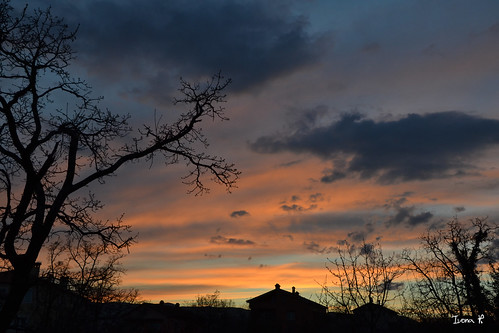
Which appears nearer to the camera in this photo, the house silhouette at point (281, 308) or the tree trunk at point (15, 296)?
the tree trunk at point (15, 296)

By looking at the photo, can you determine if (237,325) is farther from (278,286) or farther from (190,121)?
(190,121)

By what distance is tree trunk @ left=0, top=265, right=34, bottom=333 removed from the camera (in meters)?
9.95

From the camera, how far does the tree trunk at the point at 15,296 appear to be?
9945 millimetres

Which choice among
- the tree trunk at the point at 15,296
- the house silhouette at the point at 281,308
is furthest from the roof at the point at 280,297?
the tree trunk at the point at 15,296

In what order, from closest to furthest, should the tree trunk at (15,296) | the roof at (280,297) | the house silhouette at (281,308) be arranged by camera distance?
the tree trunk at (15,296) → the house silhouette at (281,308) → the roof at (280,297)

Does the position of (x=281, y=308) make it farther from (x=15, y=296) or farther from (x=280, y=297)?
(x=15, y=296)

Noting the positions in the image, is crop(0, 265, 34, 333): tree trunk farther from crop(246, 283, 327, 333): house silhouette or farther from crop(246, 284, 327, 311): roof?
crop(246, 284, 327, 311): roof

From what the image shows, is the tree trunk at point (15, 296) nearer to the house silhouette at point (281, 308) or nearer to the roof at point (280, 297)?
the house silhouette at point (281, 308)

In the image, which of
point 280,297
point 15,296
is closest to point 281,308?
point 280,297

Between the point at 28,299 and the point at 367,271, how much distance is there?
44.5m

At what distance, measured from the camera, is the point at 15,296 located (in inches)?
399

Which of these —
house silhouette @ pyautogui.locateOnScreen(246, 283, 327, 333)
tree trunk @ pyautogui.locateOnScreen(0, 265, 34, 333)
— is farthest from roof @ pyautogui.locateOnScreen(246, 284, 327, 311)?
tree trunk @ pyautogui.locateOnScreen(0, 265, 34, 333)

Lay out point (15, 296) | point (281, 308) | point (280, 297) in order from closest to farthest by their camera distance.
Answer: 1. point (15, 296)
2. point (281, 308)
3. point (280, 297)

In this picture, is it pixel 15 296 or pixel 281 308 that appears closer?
pixel 15 296
